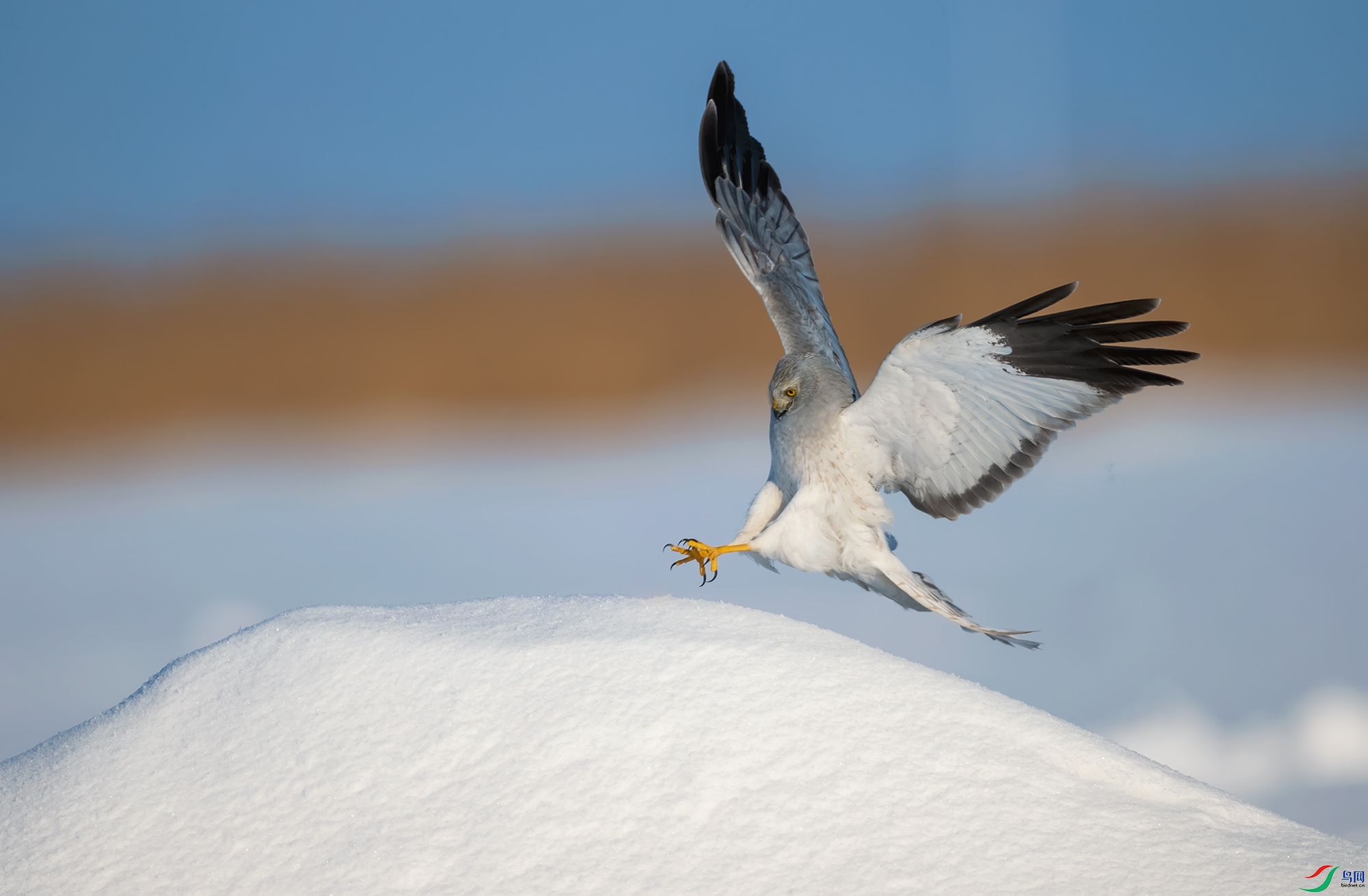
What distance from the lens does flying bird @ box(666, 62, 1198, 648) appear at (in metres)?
1.72

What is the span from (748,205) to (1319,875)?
1848 millimetres

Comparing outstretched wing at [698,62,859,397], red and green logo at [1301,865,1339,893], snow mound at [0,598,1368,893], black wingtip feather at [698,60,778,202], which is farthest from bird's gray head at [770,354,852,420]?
red and green logo at [1301,865,1339,893]

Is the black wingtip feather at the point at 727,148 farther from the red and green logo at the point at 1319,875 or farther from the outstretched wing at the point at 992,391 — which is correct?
the red and green logo at the point at 1319,875

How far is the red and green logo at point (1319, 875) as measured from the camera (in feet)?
4.54

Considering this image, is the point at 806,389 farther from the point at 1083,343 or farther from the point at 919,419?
the point at 1083,343

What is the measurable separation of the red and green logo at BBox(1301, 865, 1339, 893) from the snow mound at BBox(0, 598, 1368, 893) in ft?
0.08

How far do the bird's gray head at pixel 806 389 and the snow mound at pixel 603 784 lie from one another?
475mm

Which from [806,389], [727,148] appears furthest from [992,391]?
[727,148]

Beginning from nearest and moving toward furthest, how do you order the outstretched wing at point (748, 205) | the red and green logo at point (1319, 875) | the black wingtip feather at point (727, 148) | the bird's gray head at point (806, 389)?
the red and green logo at point (1319, 875), the bird's gray head at point (806, 389), the outstretched wing at point (748, 205), the black wingtip feather at point (727, 148)

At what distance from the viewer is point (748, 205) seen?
251 cm

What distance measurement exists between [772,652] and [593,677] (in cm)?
35

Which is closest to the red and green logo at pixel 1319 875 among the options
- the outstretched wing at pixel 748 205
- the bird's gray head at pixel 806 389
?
the bird's gray head at pixel 806 389

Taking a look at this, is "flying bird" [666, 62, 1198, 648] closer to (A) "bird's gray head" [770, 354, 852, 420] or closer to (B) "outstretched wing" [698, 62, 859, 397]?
(A) "bird's gray head" [770, 354, 852, 420]

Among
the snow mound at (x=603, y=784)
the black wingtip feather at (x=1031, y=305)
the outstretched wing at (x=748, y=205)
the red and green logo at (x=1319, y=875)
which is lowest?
the red and green logo at (x=1319, y=875)
